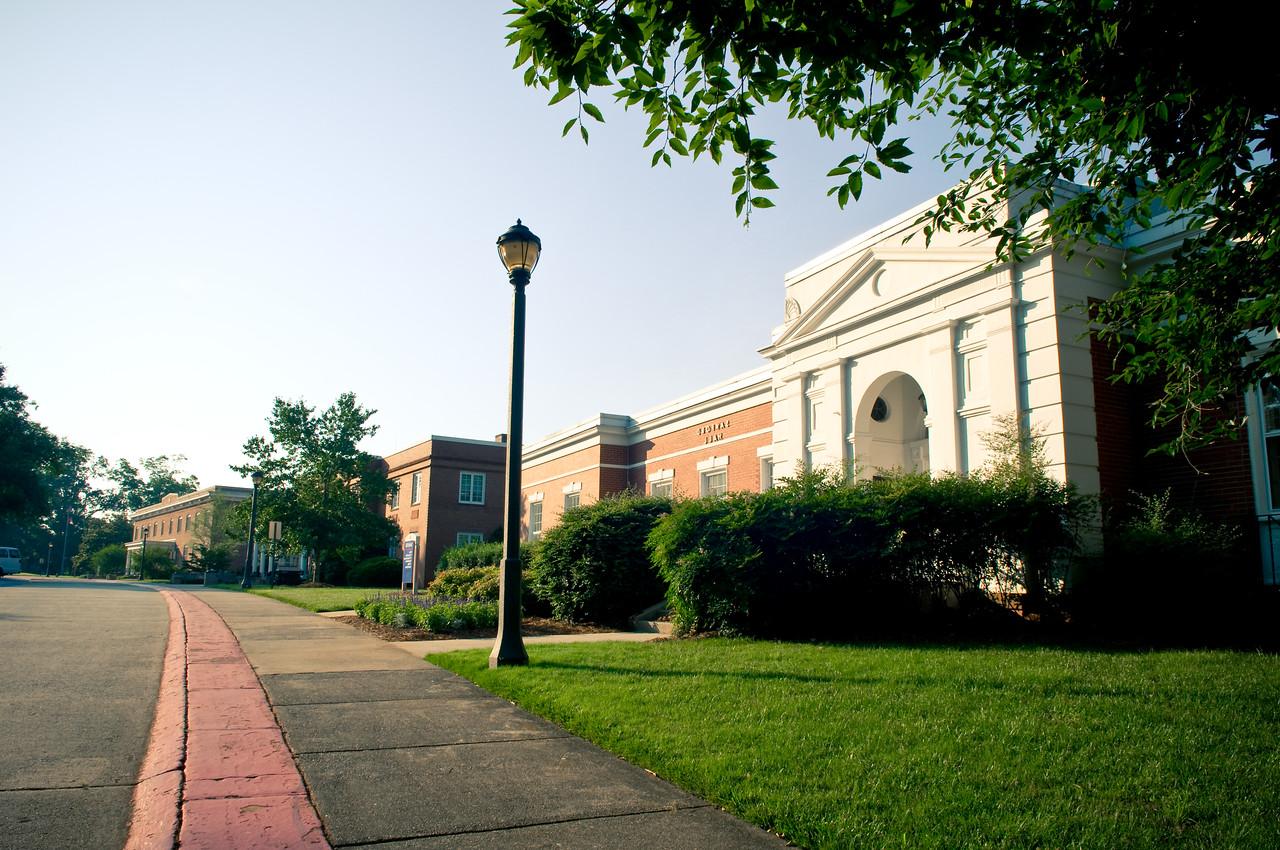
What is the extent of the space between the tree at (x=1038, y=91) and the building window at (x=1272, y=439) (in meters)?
5.13

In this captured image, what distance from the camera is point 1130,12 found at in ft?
17.9

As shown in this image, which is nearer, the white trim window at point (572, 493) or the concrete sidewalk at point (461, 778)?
the concrete sidewalk at point (461, 778)

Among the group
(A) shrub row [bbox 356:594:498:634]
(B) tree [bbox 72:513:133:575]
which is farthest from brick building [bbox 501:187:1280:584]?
(B) tree [bbox 72:513:133:575]

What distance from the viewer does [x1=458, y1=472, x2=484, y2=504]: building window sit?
41438mm

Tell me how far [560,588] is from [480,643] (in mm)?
4512

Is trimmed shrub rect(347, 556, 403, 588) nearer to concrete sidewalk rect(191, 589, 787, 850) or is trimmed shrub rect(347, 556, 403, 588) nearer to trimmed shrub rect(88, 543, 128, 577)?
concrete sidewalk rect(191, 589, 787, 850)

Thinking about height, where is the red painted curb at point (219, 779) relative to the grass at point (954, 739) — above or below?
below

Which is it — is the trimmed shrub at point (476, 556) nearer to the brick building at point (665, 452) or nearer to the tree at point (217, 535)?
the brick building at point (665, 452)

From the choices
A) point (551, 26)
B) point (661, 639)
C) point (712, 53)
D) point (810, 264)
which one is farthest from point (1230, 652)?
point (810, 264)

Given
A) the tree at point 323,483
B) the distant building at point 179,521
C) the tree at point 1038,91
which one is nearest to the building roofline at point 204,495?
the distant building at point 179,521

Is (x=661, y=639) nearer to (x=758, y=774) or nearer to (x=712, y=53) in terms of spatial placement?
(x=758, y=774)

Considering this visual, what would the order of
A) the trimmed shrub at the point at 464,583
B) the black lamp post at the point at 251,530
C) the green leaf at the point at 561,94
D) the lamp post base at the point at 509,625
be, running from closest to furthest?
the green leaf at the point at 561,94 → the lamp post base at the point at 509,625 → the trimmed shrub at the point at 464,583 → the black lamp post at the point at 251,530

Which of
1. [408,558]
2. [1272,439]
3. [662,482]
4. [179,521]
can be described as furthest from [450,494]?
[179,521]

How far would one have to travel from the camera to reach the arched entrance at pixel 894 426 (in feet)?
55.8
